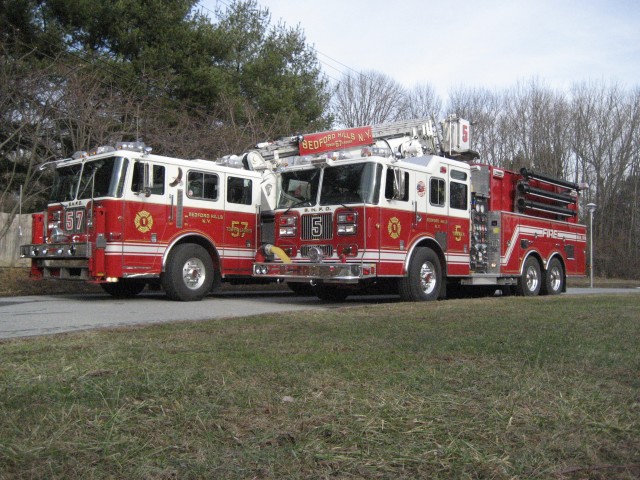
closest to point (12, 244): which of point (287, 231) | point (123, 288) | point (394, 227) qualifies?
point (123, 288)

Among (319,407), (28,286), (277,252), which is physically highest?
(277,252)

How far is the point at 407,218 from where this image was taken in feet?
41.6

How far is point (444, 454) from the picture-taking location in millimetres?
3148

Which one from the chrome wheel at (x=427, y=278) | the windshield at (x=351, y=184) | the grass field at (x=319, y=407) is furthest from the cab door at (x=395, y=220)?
the grass field at (x=319, y=407)

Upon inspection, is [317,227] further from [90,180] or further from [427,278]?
[90,180]

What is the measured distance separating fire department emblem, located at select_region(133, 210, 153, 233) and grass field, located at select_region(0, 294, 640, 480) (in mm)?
5630

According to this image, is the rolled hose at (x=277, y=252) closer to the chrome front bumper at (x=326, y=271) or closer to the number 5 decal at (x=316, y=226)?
the chrome front bumper at (x=326, y=271)

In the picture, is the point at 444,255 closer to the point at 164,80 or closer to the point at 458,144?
the point at 458,144

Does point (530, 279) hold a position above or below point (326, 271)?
below

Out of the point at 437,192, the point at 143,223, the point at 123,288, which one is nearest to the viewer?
the point at 143,223

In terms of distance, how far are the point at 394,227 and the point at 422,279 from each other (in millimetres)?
1376

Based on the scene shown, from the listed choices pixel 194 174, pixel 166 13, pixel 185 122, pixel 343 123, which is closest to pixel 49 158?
pixel 185 122

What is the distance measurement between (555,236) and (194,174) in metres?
9.74

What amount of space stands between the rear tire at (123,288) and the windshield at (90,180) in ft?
6.94
